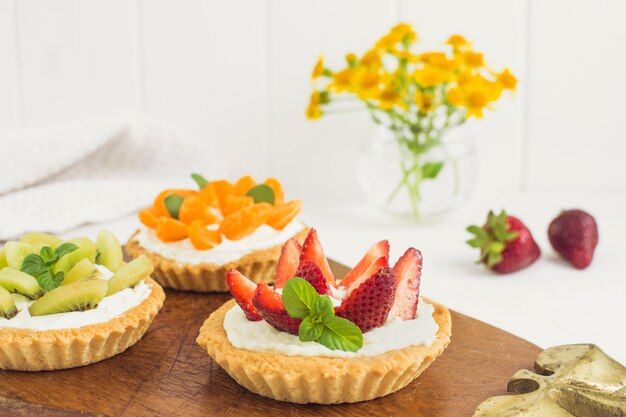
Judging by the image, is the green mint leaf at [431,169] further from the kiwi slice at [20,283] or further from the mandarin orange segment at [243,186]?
the kiwi slice at [20,283]

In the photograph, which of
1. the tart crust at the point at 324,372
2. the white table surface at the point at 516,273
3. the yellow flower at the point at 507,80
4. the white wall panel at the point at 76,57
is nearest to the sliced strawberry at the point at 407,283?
the tart crust at the point at 324,372

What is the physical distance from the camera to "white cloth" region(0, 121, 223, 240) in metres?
3.49

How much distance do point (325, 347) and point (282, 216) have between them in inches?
35.4

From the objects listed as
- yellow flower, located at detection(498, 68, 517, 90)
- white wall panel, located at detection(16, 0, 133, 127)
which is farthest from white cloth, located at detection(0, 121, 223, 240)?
yellow flower, located at detection(498, 68, 517, 90)

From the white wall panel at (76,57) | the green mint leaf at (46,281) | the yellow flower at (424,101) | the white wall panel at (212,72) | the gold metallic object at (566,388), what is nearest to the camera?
the gold metallic object at (566,388)

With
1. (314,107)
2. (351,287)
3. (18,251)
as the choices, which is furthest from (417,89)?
(18,251)

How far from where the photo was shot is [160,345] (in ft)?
7.91

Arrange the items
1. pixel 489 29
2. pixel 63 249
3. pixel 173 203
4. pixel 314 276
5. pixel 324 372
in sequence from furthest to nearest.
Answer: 1. pixel 489 29
2. pixel 173 203
3. pixel 63 249
4. pixel 314 276
5. pixel 324 372

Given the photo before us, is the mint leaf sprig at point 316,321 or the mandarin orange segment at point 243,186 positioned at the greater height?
the mandarin orange segment at point 243,186

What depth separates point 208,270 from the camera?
275 centimetres

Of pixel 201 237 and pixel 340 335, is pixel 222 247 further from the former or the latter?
pixel 340 335

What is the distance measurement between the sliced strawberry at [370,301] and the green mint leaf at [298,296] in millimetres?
93

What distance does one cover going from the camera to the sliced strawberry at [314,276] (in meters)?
2.10

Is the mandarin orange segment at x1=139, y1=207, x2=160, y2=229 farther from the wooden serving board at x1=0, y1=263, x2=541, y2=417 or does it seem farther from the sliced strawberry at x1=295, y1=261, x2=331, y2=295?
the sliced strawberry at x1=295, y1=261, x2=331, y2=295
